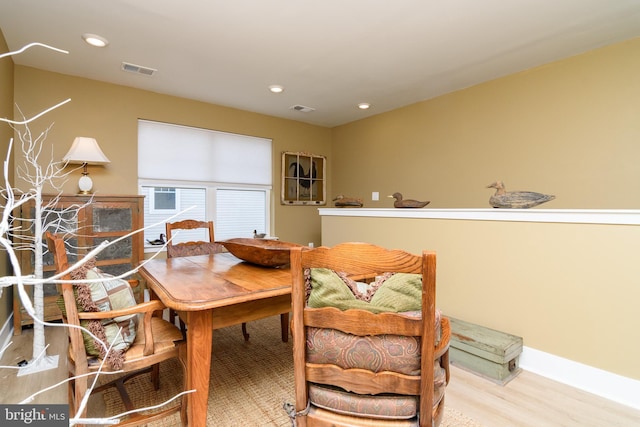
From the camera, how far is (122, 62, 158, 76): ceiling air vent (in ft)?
9.81

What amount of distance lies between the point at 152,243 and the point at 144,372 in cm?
202

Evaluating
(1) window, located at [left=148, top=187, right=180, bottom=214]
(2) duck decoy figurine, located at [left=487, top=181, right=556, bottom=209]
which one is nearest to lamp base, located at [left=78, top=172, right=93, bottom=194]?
(1) window, located at [left=148, top=187, right=180, bottom=214]

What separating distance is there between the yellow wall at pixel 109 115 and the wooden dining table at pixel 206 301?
2.10 m

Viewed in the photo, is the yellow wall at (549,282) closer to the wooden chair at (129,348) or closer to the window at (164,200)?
the wooden chair at (129,348)

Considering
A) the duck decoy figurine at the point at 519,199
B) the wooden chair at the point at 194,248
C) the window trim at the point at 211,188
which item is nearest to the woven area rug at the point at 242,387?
the wooden chair at the point at 194,248

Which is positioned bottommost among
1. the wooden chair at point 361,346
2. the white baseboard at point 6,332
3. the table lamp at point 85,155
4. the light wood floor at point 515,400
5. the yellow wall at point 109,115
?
the light wood floor at point 515,400

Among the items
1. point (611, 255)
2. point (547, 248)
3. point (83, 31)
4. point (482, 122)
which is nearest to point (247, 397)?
point (547, 248)

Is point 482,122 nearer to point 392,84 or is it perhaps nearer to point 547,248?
point 392,84

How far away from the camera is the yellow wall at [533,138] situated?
2586mm

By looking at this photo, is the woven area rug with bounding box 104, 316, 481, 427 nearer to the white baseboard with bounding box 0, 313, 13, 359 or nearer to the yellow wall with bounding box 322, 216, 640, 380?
the yellow wall with bounding box 322, 216, 640, 380

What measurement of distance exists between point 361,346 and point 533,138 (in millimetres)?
2951

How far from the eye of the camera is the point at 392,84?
3.46 metres

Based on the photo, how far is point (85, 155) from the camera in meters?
3.07

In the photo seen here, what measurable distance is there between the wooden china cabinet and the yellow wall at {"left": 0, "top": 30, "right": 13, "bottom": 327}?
0.09 metres
